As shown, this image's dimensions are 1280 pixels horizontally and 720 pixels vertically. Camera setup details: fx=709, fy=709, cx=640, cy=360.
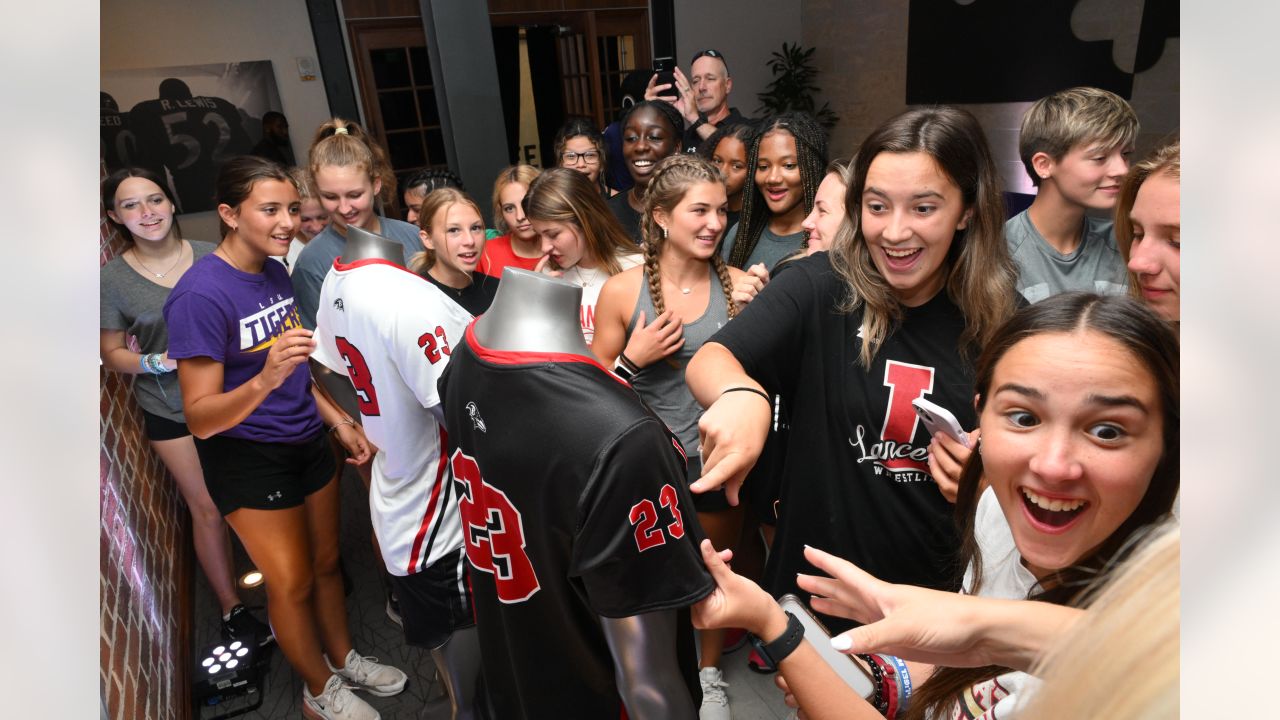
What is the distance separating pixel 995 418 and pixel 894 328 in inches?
23.3

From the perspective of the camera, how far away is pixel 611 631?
1.17 metres

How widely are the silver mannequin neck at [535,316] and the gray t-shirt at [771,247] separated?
4.61ft

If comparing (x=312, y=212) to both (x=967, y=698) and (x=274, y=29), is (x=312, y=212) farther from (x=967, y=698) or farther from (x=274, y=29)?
(x=274, y=29)

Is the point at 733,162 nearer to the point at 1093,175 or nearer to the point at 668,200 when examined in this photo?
the point at 668,200

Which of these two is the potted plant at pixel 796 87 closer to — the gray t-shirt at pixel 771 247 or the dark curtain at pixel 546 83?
the dark curtain at pixel 546 83

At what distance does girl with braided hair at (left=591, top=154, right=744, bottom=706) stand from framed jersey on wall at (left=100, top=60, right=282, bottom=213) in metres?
5.56

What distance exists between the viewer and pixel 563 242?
250cm

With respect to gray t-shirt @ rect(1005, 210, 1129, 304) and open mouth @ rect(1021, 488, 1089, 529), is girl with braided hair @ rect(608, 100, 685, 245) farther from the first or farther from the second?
open mouth @ rect(1021, 488, 1089, 529)

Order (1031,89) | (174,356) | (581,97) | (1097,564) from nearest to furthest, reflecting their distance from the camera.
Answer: (1097,564) < (174,356) < (1031,89) < (581,97)

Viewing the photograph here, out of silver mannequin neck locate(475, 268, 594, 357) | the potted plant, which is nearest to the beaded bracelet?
silver mannequin neck locate(475, 268, 594, 357)

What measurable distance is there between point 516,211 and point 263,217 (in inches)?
42.2

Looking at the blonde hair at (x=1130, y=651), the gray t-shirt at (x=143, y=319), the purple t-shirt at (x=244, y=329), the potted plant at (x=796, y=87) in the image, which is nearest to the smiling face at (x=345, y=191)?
the purple t-shirt at (x=244, y=329)

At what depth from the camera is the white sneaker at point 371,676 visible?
2.54 meters
